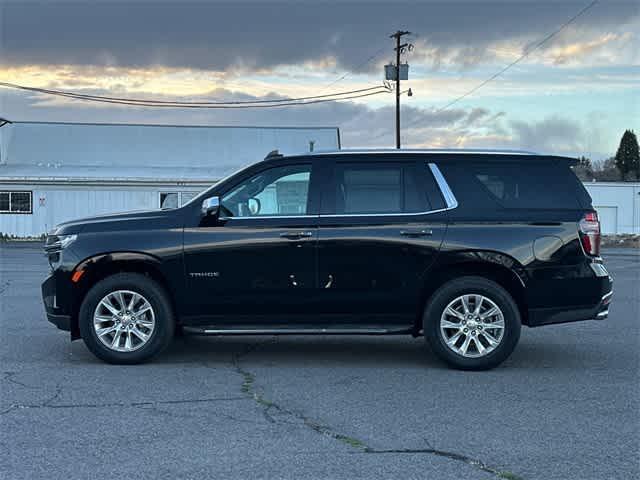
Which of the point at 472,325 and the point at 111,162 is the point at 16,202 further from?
the point at 472,325

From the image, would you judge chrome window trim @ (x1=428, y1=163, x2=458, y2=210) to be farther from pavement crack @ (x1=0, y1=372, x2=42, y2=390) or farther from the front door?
pavement crack @ (x1=0, y1=372, x2=42, y2=390)

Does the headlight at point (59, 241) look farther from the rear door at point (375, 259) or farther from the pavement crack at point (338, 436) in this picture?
Result: the rear door at point (375, 259)

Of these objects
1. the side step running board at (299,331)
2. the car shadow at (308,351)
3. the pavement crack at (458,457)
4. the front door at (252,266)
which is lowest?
the pavement crack at (458,457)

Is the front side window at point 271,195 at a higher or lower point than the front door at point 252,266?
higher

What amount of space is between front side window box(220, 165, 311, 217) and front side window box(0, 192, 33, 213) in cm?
3280

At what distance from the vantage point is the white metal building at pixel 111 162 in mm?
39031

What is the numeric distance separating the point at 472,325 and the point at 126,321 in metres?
3.30

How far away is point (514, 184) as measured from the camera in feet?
28.4

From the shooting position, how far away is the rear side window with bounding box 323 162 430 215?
8.56 m

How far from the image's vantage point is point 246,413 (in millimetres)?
6641

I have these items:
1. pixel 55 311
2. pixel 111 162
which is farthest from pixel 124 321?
pixel 111 162

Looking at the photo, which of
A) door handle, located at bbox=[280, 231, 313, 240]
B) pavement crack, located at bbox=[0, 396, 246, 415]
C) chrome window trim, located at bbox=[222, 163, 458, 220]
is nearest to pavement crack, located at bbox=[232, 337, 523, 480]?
pavement crack, located at bbox=[0, 396, 246, 415]

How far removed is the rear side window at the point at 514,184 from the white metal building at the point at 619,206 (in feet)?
143

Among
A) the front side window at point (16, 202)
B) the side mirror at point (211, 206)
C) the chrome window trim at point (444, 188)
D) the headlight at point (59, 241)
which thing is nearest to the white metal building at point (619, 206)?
the front side window at point (16, 202)
